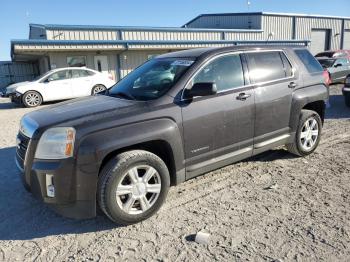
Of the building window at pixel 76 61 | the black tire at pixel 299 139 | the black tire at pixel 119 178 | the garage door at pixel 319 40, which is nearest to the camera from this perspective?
the black tire at pixel 119 178

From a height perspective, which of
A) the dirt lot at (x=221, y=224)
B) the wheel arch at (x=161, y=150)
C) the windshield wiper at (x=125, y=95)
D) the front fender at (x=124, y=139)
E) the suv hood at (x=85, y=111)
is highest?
the windshield wiper at (x=125, y=95)

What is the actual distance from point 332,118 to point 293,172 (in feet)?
13.9

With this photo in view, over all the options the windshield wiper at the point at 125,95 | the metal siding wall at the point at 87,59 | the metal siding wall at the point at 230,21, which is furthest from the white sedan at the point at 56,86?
the metal siding wall at the point at 230,21

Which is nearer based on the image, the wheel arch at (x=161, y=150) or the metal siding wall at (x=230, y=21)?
the wheel arch at (x=161, y=150)

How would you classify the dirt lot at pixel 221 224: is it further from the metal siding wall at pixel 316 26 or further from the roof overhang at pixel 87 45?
the metal siding wall at pixel 316 26

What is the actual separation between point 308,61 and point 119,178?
3.84 m

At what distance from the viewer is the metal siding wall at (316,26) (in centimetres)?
3364

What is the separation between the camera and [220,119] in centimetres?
404

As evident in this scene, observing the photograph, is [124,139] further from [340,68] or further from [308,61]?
[340,68]

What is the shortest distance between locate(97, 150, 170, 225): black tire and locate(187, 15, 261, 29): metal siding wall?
102 ft

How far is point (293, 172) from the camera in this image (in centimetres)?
477

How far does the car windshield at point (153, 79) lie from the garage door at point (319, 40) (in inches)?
1362

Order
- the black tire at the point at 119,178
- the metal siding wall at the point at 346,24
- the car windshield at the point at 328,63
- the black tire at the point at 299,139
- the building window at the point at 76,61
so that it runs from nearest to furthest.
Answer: the black tire at the point at 119,178
the black tire at the point at 299,139
the car windshield at the point at 328,63
the building window at the point at 76,61
the metal siding wall at the point at 346,24

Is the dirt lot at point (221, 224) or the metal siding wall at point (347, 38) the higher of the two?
the metal siding wall at point (347, 38)
